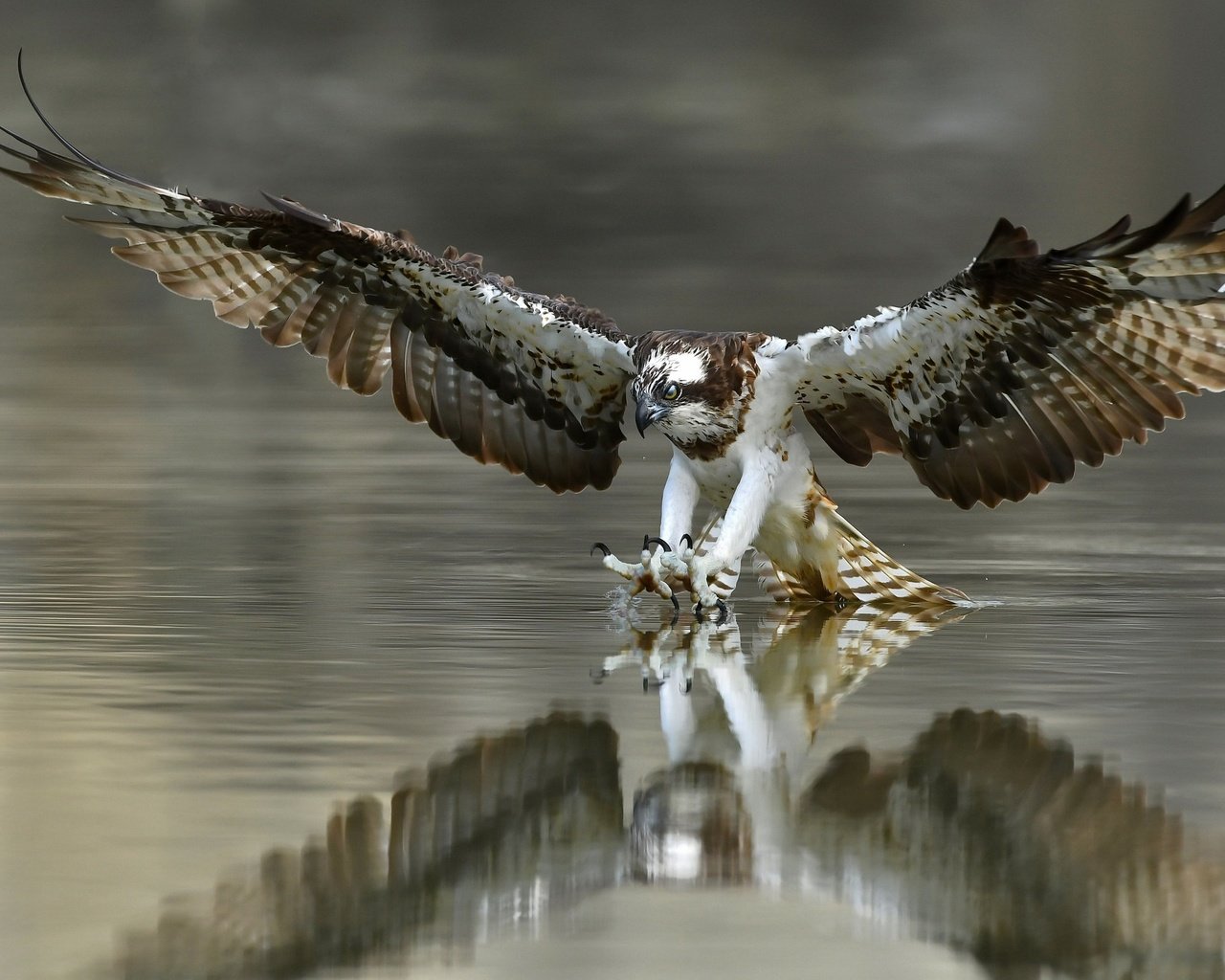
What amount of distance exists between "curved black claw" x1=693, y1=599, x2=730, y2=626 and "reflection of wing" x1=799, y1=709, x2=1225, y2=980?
2.59m

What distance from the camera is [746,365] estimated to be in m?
9.37

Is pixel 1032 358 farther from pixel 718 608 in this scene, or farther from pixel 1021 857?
pixel 1021 857

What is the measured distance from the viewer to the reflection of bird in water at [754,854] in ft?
15.5

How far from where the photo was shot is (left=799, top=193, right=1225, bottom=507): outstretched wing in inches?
322

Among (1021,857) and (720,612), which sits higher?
(720,612)

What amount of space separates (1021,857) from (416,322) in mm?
5618

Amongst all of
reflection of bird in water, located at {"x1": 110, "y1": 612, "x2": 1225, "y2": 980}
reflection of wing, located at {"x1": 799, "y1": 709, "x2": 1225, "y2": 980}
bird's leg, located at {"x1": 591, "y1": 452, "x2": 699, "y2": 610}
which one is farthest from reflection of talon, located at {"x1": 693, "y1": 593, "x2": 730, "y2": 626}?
reflection of wing, located at {"x1": 799, "y1": 709, "x2": 1225, "y2": 980}

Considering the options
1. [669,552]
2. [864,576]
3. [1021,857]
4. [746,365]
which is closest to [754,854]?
[1021,857]

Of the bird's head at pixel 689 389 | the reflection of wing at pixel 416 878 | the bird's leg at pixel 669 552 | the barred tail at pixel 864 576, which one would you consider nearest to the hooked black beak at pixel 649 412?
the bird's head at pixel 689 389

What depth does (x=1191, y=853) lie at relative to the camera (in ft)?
17.3

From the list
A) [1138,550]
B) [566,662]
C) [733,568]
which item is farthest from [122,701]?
[1138,550]

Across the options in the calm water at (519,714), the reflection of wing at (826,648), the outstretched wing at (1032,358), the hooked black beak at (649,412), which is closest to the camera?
the calm water at (519,714)

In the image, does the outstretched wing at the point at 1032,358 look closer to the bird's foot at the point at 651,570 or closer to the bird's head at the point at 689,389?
the bird's head at the point at 689,389

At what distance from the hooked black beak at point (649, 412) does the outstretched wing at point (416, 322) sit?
2.25ft
